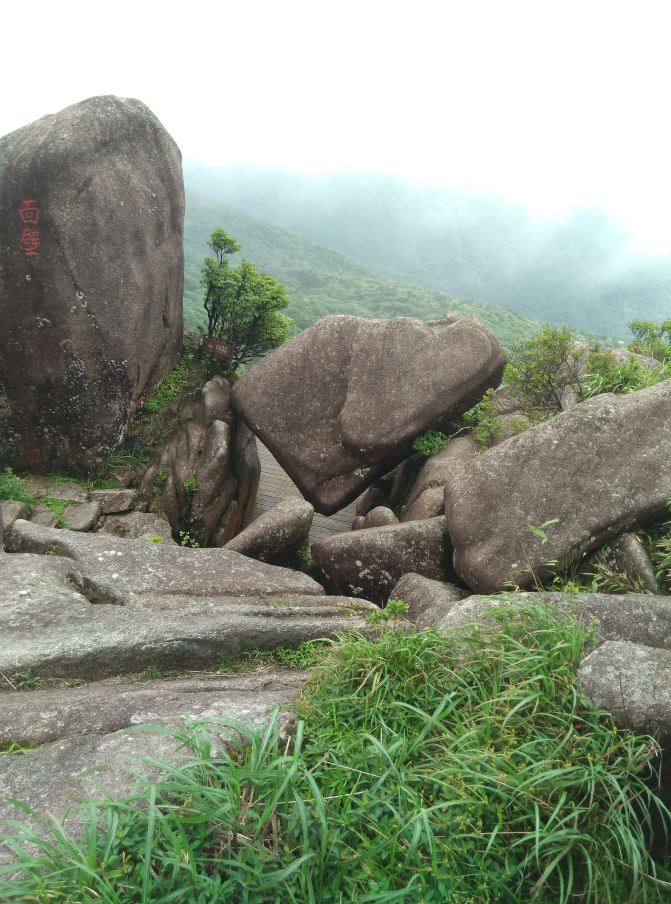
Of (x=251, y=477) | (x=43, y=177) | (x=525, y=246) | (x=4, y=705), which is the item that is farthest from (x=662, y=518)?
(x=525, y=246)

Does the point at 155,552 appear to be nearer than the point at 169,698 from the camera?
No

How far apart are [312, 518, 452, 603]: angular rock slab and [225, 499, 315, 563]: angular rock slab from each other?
74 centimetres

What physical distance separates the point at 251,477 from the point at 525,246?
7388cm

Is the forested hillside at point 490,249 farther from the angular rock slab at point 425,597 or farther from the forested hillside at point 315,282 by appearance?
the angular rock slab at point 425,597

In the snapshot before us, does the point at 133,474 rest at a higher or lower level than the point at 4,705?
lower

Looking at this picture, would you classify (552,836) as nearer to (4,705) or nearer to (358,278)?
(4,705)

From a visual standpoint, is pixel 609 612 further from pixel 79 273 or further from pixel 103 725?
pixel 79 273

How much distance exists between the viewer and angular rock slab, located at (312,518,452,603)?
650 centimetres

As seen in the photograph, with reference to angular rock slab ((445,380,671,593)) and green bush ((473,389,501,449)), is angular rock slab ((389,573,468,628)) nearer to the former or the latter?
angular rock slab ((445,380,671,593))

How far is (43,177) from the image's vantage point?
349 inches

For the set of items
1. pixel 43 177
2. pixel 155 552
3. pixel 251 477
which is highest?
pixel 43 177

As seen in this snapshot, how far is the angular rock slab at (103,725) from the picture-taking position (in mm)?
2342

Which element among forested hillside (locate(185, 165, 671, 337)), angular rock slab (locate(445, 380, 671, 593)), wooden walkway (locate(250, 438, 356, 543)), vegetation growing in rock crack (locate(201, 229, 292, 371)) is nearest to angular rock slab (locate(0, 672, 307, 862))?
angular rock slab (locate(445, 380, 671, 593))

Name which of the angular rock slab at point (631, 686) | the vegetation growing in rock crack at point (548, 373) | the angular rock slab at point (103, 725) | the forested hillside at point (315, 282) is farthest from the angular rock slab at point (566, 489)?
the forested hillside at point (315, 282)
